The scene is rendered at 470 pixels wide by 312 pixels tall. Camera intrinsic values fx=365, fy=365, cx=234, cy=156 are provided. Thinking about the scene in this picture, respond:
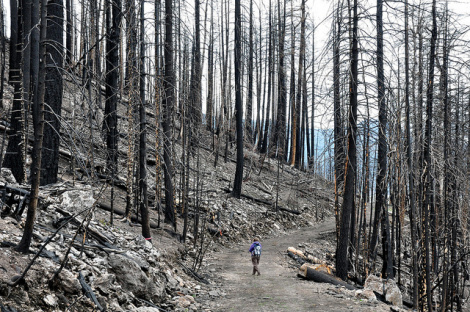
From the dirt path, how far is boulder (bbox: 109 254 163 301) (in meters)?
1.48

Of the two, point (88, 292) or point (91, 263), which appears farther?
point (91, 263)

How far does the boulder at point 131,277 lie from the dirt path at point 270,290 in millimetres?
1482

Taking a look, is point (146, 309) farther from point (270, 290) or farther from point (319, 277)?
point (319, 277)

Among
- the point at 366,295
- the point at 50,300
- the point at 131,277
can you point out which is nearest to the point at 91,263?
the point at 131,277

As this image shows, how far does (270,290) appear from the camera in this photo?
28.6ft

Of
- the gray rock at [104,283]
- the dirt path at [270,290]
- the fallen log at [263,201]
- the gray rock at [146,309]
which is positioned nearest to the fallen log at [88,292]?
the gray rock at [104,283]

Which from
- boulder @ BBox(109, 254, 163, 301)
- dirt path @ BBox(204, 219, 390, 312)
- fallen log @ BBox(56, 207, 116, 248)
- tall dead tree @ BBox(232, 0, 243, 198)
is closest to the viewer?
boulder @ BBox(109, 254, 163, 301)

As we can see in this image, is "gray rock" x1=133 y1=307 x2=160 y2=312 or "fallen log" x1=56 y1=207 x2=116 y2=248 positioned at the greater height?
"fallen log" x1=56 y1=207 x2=116 y2=248

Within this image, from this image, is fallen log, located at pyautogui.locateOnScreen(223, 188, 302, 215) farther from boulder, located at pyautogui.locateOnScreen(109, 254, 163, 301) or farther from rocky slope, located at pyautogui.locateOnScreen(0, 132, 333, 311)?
boulder, located at pyautogui.locateOnScreen(109, 254, 163, 301)

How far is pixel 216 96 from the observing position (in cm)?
3106

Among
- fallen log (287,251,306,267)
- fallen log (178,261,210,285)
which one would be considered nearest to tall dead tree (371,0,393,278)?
fallen log (287,251,306,267)

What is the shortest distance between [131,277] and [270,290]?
12.4 ft

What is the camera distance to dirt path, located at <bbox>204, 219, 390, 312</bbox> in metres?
7.29

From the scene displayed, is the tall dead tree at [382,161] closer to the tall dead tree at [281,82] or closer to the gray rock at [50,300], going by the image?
the gray rock at [50,300]
